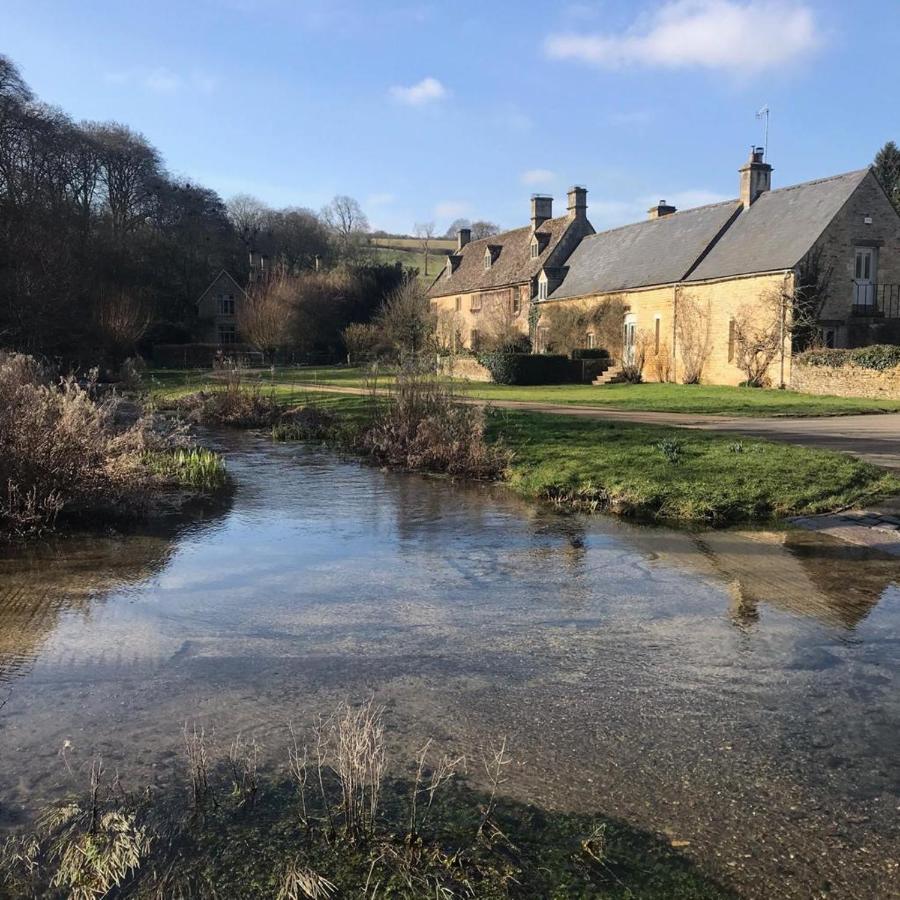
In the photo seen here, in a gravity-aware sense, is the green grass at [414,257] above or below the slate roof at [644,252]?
above

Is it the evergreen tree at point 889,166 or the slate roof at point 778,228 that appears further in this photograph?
the evergreen tree at point 889,166

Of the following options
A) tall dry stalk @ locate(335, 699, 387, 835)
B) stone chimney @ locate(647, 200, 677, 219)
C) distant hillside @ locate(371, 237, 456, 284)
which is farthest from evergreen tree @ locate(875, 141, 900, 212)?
tall dry stalk @ locate(335, 699, 387, 835)

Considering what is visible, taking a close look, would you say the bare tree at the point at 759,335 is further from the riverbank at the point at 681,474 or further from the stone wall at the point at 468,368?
the riverbank at the point at 681,474

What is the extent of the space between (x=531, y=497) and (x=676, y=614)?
17.1 feet

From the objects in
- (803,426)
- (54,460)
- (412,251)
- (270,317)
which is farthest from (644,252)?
(412,251)

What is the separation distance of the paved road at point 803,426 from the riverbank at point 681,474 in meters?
1.38

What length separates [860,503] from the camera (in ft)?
32.5

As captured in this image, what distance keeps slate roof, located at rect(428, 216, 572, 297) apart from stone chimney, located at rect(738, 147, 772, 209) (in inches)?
525

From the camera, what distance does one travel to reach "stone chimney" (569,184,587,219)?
46.9 meters

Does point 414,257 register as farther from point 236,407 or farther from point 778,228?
point 236,407

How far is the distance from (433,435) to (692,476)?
15.4 ft

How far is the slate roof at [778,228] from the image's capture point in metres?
30.2

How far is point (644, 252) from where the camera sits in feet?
131

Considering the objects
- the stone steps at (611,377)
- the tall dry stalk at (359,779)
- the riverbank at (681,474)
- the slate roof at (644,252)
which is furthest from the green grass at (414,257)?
the tall dry stalk at (359,779)
